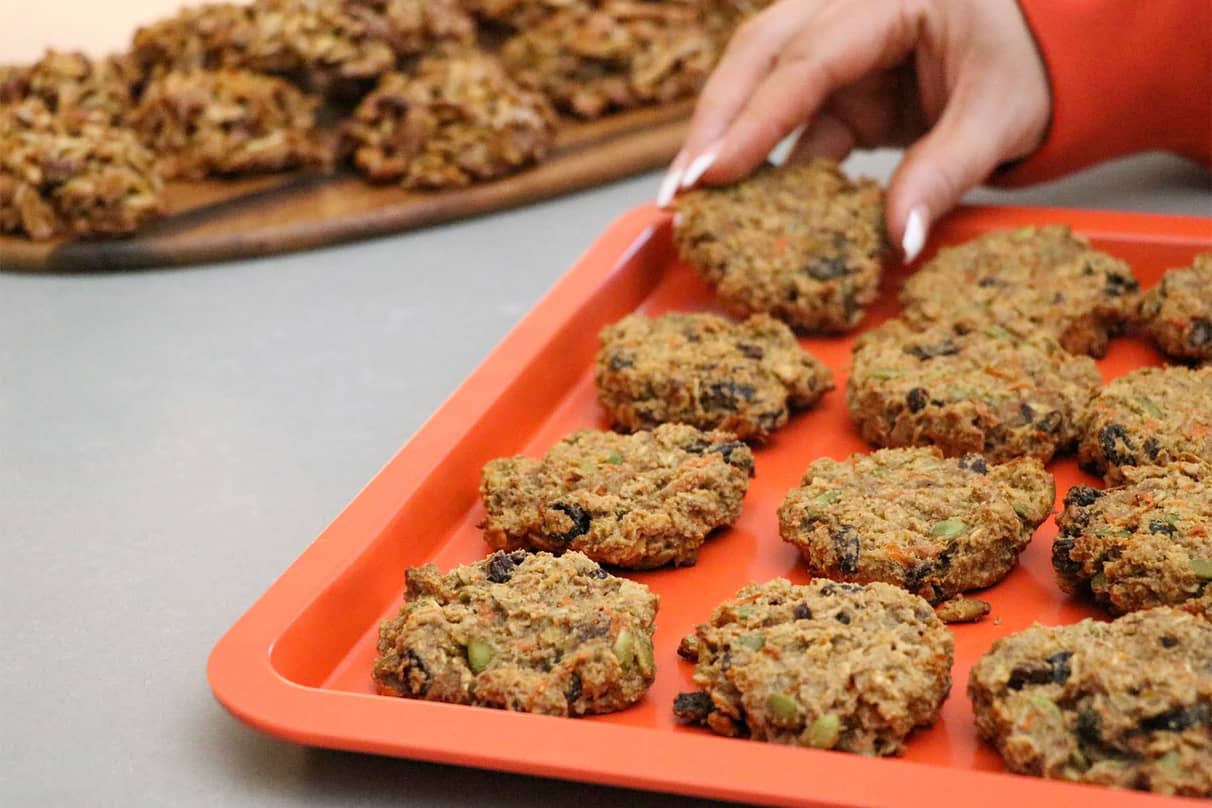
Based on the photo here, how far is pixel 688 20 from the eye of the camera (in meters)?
3.28

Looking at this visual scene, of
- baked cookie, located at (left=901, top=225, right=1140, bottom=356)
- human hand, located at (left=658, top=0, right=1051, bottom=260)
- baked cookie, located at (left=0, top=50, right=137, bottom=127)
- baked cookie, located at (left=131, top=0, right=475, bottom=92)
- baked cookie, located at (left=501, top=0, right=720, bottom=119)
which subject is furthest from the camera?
baked cookie, located at (left=501, top=0, right=720, bottom=119)

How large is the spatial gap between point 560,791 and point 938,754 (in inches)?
13.5

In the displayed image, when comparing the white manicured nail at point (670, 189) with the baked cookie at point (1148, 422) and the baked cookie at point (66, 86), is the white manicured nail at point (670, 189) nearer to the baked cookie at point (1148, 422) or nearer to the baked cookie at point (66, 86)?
the baked cookie at point (1148, 422)

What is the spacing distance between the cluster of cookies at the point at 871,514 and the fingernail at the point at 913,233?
0.06m

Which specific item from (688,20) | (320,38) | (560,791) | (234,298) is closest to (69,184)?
(234,298)

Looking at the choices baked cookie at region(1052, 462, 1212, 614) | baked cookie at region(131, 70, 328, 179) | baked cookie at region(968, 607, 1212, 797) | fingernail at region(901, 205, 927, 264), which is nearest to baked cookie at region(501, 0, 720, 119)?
baked cookie at region(131, 70, 328, 179)

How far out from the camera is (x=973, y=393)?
71.1 inches

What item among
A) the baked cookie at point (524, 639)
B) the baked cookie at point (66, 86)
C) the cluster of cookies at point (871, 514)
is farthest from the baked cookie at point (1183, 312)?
the baked cookie at point (66, 86)

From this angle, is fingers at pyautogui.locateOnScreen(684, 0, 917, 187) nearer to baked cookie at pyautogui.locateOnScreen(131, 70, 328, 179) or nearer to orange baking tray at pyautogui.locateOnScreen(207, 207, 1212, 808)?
orange baking tray at pyautogui.locateOnScreen(207, 207, 1212, 808)

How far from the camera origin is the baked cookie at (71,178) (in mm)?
2590

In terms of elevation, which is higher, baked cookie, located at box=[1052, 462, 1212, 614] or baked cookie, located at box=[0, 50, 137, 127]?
baked cookie, located at box=[0, 50, 137, 127]

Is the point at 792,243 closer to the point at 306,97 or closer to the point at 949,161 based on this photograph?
the point at 949,161

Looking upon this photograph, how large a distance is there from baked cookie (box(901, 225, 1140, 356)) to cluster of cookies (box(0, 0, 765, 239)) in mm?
1016

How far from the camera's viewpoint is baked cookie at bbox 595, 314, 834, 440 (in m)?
1.88
